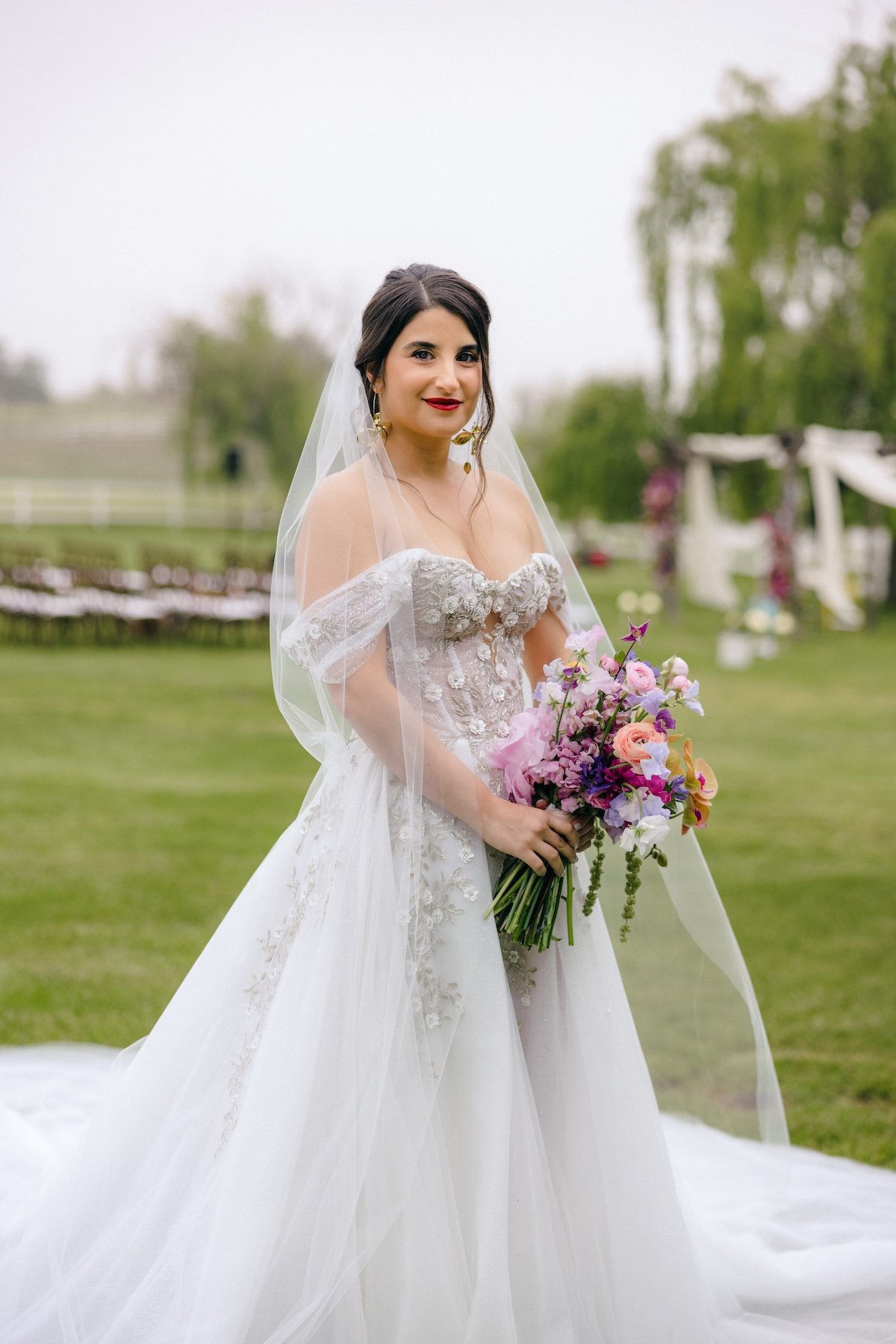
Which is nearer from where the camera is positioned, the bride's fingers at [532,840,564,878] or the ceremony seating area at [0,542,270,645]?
the bride's fingers at [532,840,564,878]

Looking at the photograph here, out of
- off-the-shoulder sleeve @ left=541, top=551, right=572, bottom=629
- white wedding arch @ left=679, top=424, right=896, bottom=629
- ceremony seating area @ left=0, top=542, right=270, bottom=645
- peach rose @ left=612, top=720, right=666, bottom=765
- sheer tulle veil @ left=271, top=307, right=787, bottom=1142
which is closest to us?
peach rose @ left=612, top=720, right=666, bottom=765

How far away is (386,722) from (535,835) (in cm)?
36

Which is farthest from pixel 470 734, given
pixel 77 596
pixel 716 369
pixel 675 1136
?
pixel 716 369

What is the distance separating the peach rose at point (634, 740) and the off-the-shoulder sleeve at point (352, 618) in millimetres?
503

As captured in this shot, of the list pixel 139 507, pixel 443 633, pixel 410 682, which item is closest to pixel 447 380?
pixel 443 633

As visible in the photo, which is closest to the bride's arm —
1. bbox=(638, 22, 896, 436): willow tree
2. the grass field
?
the grass field

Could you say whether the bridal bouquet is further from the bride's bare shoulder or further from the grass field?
the grass field

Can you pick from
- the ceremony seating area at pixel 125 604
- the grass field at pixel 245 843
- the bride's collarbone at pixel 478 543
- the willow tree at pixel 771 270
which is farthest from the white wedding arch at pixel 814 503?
the bride's collarbone at pixel 478 543

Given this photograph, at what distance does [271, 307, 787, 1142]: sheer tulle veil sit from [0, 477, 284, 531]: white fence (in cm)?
3014

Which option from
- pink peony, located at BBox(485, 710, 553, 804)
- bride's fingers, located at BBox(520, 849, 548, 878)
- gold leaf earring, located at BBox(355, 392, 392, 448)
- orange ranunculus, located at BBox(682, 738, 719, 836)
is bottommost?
bride's fingers, located at BBox(520, 849, 548, 878)

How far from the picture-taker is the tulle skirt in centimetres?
→ 241

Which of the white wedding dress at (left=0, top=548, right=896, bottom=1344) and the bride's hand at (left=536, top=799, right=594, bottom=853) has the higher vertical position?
the bride's hand at (left=536, top=799, right=594, bottom=853)

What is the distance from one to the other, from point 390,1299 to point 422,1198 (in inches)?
8.2

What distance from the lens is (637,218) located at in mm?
22016
